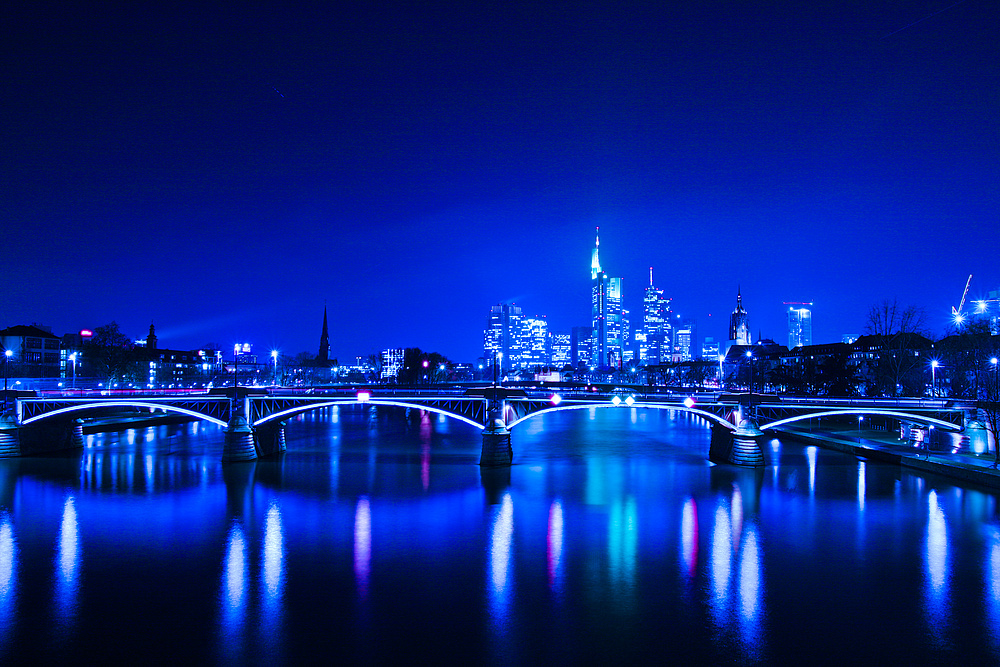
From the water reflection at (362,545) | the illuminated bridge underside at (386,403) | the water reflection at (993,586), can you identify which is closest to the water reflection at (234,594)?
the water reflection at (362,545)

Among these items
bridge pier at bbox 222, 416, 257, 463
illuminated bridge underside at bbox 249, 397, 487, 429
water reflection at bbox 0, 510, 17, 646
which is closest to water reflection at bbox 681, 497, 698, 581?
Result: illuminated bridge underside at bbox 249, 397, 487, 429

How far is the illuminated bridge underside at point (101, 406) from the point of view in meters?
57.4

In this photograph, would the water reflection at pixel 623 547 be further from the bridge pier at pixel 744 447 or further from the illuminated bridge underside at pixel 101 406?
the illuminated bridge underside at pixel 101 406

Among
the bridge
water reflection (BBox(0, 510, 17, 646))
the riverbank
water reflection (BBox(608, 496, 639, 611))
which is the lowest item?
water reflection (BBox(608, 496, 639, 611))

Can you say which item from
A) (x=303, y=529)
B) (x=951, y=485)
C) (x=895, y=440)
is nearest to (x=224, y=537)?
(x=303, y=529)

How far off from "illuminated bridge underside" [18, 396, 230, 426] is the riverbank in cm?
6065

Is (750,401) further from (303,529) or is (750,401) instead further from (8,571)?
(8,571)

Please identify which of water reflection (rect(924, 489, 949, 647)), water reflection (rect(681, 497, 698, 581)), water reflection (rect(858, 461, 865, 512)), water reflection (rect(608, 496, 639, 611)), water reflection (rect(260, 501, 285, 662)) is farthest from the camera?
water reflection (rect(858, 461, 865, 512))

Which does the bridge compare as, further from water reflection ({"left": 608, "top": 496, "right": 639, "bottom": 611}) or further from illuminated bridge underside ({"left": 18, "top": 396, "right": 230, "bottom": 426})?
water reflection ({"left": 608, "top": 496, "right": 639, "bottom": 611})

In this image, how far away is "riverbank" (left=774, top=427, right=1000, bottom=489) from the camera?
4262 centimetres

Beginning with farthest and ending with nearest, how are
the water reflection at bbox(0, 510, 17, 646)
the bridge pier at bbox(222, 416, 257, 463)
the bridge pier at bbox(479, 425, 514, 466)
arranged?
the bridge pier at bbox(222, 416, 257, 463) < the bridge pier at bbox(479, 425, 514, 466) < the water reflection at bbox(0, 510, 17, 646)

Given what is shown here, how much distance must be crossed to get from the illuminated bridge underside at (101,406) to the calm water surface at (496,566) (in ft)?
20.0

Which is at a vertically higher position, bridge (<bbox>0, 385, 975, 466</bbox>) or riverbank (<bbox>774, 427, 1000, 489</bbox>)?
bridge (<bbox>0, 385, 975, 466</bbox>)

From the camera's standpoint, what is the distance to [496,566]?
2819cm
